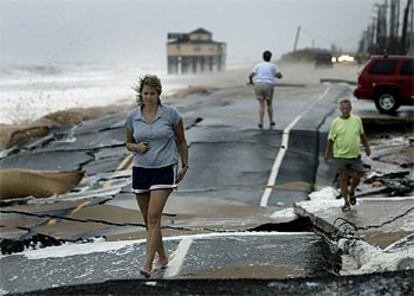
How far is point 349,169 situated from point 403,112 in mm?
14448

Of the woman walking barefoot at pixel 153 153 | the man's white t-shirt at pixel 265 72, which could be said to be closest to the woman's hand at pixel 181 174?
the woman walking barefoot at pixel 153 153

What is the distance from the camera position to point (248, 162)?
45.4 ft

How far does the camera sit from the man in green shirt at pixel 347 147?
905cm

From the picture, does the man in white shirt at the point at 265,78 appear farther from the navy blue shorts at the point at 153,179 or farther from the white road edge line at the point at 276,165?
the navy blue shorts at the point at 153,179

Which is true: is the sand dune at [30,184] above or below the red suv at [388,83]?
below

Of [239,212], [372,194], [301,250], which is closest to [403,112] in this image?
[372,194]

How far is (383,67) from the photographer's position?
22172 mm

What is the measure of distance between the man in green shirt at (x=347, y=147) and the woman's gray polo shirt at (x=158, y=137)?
3.60 metres

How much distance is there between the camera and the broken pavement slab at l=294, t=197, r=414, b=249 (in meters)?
7.36

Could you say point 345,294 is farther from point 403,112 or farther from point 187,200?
point 403,112

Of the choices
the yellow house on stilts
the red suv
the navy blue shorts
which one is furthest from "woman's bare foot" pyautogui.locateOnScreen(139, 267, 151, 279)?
the yellow house on stilts

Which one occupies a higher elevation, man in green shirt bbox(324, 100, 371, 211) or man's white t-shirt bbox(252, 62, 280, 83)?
man's white t-shirt bbox(252, 62, 280, 83)

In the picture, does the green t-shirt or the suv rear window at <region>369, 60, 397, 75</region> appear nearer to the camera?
the green t-shirt

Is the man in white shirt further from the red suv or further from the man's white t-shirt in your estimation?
the red suv
